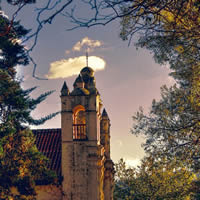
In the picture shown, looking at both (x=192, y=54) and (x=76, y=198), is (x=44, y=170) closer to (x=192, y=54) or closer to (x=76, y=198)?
(x=76, y=198)

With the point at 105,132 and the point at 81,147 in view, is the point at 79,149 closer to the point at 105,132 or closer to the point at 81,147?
the point at 81,147

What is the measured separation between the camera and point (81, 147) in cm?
2330

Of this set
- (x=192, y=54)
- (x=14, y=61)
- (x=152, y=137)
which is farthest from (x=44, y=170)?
(x=192, y=54)

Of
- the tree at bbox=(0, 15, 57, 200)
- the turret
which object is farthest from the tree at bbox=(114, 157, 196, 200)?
the tree at bbox=(0, 15, 57, 200)

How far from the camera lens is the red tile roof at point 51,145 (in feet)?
78.7

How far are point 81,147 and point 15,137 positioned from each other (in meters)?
5.10

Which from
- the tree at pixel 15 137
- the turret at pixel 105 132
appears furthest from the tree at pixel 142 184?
the tree at pixel 15 137

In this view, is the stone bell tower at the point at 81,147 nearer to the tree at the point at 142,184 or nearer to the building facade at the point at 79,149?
the building facade at the point at 79,149

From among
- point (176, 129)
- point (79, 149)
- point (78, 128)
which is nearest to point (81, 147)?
point (79, 149)

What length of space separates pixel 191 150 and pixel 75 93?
1234 centimetres

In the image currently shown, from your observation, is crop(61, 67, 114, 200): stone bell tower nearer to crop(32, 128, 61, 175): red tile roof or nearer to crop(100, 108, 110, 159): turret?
crop(32, 128, 61, 175): red tile roof

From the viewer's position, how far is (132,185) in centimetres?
3016

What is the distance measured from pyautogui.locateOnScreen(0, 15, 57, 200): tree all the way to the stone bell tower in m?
2.93

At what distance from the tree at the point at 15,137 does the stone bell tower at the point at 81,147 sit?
2.93 metres
